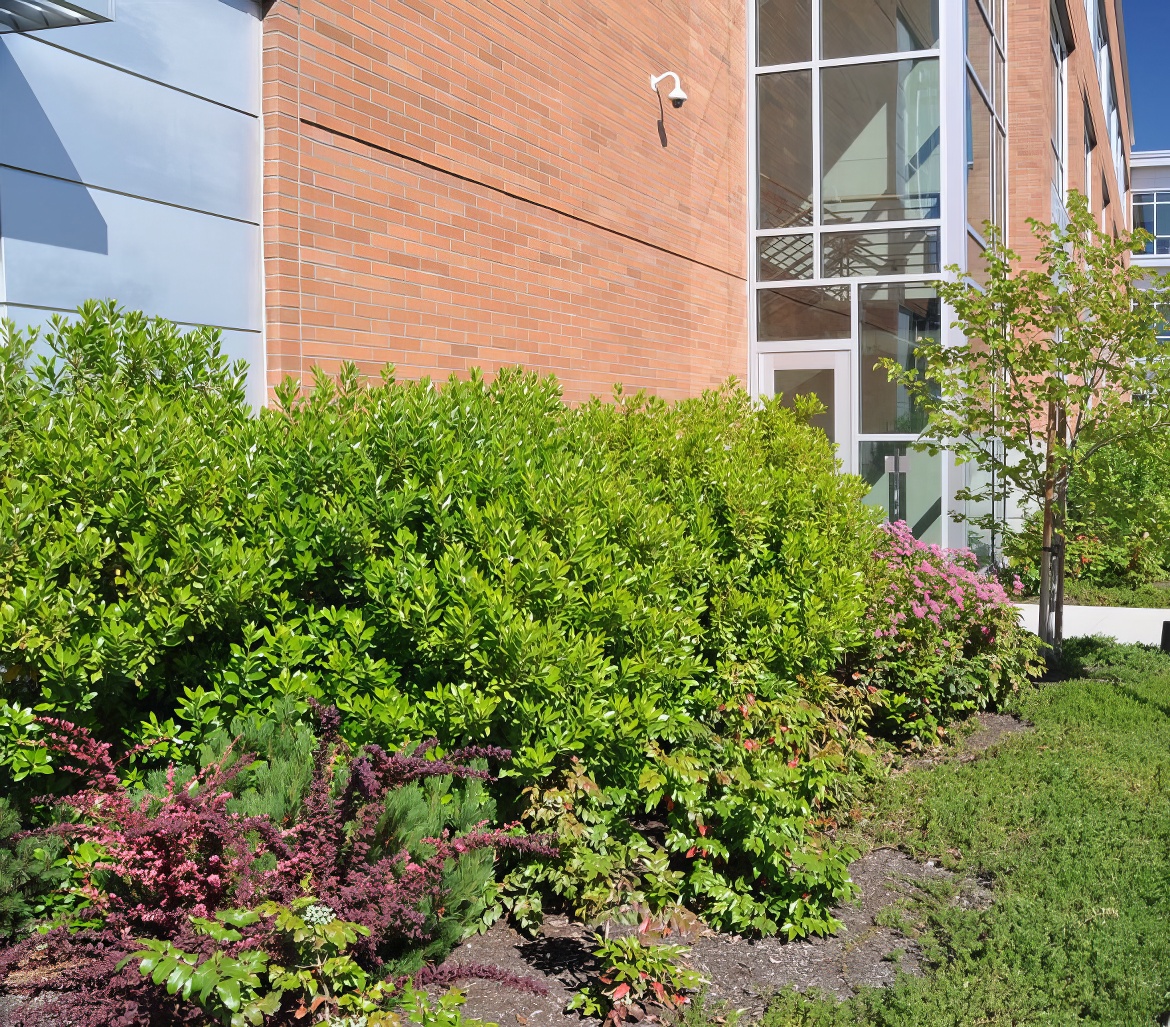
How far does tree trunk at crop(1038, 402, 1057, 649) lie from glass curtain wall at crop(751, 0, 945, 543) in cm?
260

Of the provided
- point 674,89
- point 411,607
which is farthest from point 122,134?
point 674,89

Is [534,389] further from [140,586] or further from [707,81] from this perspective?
[707,81]

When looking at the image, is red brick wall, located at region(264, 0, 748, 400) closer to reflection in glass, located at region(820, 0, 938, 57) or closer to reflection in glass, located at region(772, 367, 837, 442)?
reflection in glass, located at region(772, 367, 837, 442)

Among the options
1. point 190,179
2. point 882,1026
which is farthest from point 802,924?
point 190,179

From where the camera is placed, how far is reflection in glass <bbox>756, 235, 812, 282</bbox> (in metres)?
13.1

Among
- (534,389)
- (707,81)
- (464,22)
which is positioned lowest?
(534,389)

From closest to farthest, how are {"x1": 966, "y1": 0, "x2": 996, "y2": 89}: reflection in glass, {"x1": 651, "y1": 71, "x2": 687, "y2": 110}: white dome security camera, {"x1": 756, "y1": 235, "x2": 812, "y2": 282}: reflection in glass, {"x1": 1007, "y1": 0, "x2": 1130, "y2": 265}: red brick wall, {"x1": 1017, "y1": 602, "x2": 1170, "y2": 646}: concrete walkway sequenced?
1. {"x1": 651, "y1": 71, "x2": 687, "y2": 110}: white dome security camera
2. {"x1": 1017, "y1": 602, "x2": 1170, "y2": 646}: concrete walkway
3. {"x1": 756, "y1": 235, "x2": 812, "y2": 282}: reflection in glass
4. {"x1": 966, "y1": 0, "x2": 996, "y2": 89}: reflection in glass
5. {"x1": 1007, "y1": 0, "x2": 1130, "y2": 265}: red brick wall

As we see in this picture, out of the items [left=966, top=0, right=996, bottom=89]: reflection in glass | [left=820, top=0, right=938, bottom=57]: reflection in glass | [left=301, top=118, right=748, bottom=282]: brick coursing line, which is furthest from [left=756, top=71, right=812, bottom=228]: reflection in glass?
[left=966, top=0, right=996, bottom=89]: reflection in glass

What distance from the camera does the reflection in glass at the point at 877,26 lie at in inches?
490

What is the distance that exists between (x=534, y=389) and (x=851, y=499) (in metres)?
2.07

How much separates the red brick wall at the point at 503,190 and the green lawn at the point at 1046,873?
14.6 ft

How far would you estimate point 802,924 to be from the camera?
4492 mm

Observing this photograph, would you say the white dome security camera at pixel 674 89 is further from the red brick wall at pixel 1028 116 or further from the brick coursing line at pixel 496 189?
the red brick wall at pixel 1028 116

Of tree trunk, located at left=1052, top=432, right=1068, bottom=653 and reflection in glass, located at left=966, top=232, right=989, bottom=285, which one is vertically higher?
reflection in glass, located at left=966, top=232, right=989, bottom=285
